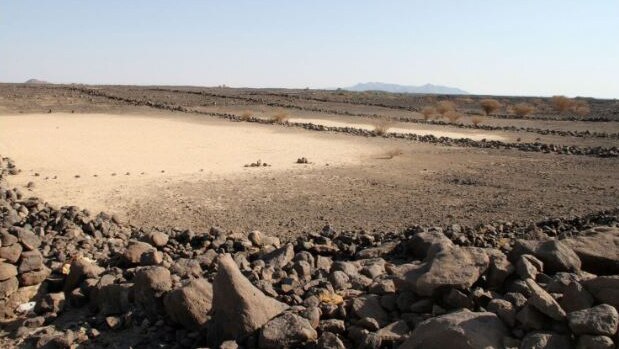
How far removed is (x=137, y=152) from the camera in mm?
17781

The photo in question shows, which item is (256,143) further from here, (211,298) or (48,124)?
(211,298)


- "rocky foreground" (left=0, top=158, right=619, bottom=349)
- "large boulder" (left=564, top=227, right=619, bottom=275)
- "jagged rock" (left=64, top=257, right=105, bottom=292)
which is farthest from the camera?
"jagged rock" (left=64, top=257, right=105, bottom=292)

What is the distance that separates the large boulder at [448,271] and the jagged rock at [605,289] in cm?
82

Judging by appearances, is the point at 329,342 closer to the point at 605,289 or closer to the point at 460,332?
the point at 460,332

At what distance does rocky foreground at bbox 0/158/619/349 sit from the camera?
3.68m

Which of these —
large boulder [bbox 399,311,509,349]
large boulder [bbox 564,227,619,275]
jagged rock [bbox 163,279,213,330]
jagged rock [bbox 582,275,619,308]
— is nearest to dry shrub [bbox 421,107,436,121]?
large boulder [bbox 564,227,619,275]

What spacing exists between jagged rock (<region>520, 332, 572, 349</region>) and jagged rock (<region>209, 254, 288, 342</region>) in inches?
74.6

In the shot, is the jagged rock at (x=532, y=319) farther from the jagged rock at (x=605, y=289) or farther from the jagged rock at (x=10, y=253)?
the jagged rock at (x=10, y=253)

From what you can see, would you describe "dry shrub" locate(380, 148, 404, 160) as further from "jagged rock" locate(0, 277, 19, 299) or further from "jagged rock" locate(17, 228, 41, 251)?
"jagged rock" locate(0, 277, 19, 299)

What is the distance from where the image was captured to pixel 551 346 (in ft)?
11.3

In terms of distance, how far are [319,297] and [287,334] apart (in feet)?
2.39

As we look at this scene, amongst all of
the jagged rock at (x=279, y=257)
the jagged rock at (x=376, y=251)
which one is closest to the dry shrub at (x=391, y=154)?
the jagged rock at (x=376, y=251)

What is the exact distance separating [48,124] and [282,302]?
80.4 ft

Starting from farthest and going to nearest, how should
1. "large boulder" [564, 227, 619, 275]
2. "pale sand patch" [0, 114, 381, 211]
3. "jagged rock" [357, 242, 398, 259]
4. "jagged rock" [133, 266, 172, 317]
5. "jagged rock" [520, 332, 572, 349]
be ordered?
1. "pale sand patch" [0, 114, 381, 211]
2. "jagged rock" [357, 242, 398, 259]
3. "jagged rock" [133, 266, 172, 317]
4. "large boulder" [564, 227, 619, 275]
5. "jagged rock" [520, 332, 572, 349]
